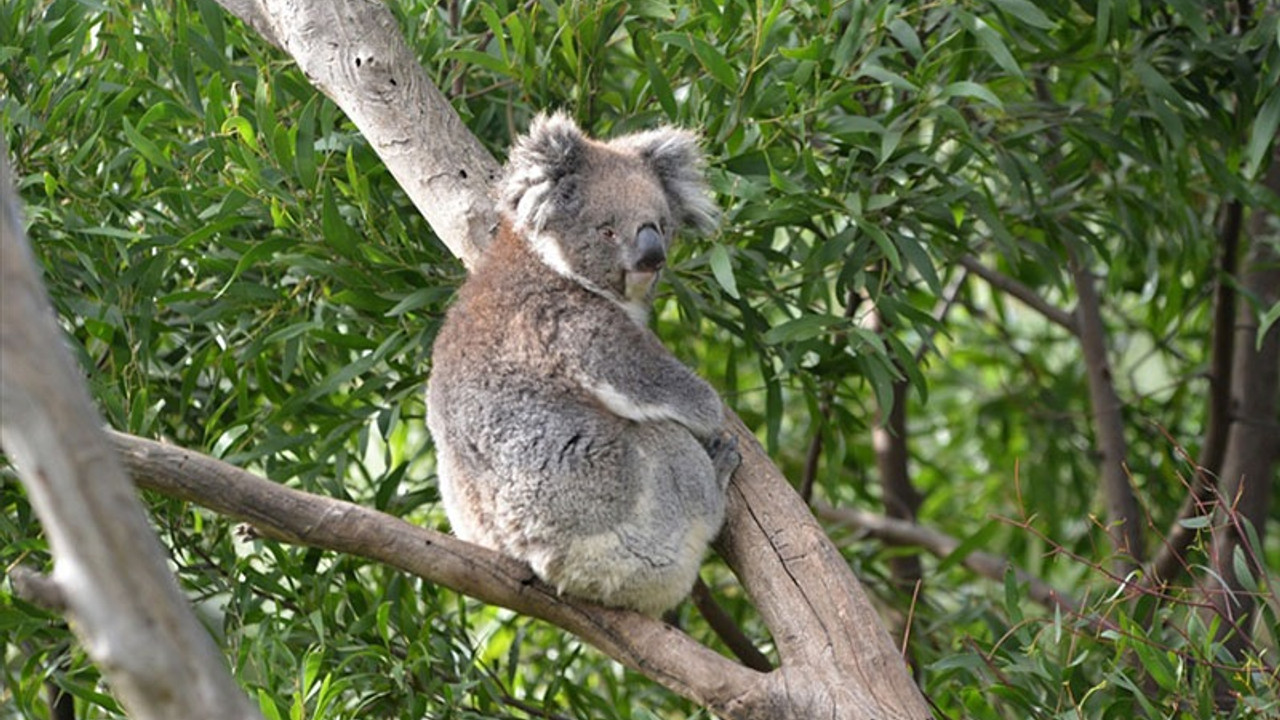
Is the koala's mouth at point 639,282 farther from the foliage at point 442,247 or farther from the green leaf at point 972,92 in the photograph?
the green leaf at point 972,92

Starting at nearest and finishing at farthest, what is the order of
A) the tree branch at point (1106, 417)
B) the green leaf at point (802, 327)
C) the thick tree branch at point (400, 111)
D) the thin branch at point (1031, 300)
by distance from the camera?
the thick tree branch at point (400, 111), the green leaf at point (802, 327), the tree branch at point (1106, 417), the thin branch at point (1031, 300)

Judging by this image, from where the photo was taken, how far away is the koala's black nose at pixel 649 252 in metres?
3.05

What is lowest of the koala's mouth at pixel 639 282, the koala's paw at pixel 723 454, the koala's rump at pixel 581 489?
the koala's rump at pixel 581 489

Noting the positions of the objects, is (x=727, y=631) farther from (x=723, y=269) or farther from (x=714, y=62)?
(x=714, y=62)

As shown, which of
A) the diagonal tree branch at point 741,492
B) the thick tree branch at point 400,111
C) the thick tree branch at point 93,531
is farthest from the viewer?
the thick tree branch at point 400,111

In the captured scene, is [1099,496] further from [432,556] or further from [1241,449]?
[432,556]

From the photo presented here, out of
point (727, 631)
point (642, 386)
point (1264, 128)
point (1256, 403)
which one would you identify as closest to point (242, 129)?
point (642, 386)

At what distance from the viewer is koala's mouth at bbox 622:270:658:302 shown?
3.10 metres

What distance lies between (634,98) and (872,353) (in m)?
0.81

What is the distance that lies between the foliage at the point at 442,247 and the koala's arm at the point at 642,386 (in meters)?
0.22

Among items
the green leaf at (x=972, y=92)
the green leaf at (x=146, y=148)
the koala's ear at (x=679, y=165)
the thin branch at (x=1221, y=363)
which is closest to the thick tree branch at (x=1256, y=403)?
the thin branch at (x=1221, y=363)

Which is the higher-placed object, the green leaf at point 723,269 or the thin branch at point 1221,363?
the green leaf at point 723,269

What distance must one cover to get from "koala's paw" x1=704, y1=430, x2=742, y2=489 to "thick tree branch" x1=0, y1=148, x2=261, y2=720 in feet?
4.98

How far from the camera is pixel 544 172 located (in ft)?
10.2
